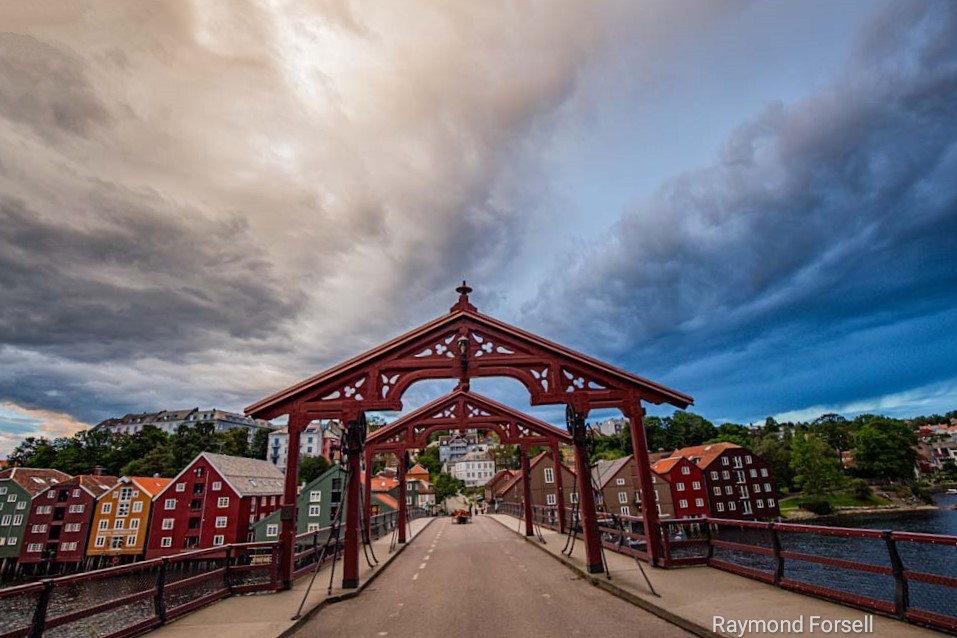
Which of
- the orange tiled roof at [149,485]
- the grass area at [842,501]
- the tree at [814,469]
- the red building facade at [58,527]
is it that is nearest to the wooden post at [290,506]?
the orange tiled roof at [149,485]

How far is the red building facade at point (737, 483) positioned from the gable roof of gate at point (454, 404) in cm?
4379

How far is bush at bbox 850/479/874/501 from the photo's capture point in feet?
221

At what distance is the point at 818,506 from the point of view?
59.7 metres

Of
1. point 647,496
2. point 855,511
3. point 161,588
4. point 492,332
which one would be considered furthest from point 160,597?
point 855,511

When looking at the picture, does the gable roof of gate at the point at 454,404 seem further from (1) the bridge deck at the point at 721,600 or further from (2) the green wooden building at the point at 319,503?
(2) the green wooden building at the point at 319,503

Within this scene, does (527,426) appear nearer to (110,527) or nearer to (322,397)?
(322,397)

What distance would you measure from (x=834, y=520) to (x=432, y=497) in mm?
57580

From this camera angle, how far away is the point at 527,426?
2027 cm

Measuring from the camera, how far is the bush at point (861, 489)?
221 feet

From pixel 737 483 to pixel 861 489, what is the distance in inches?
1139

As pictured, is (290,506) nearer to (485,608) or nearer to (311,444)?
(485,608)

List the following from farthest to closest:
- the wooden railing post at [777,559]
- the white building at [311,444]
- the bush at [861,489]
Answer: the white building at [311,444]
the bush at [861,489]
the wooden railing post at [777,559]

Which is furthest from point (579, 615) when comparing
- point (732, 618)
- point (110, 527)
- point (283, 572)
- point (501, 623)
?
point (110, 527)

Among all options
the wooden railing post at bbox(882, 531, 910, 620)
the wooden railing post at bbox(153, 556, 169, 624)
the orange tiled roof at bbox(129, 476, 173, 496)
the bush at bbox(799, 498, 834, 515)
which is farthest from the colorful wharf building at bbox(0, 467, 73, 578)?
the bush at bbox(799, 498, 834, 515)
